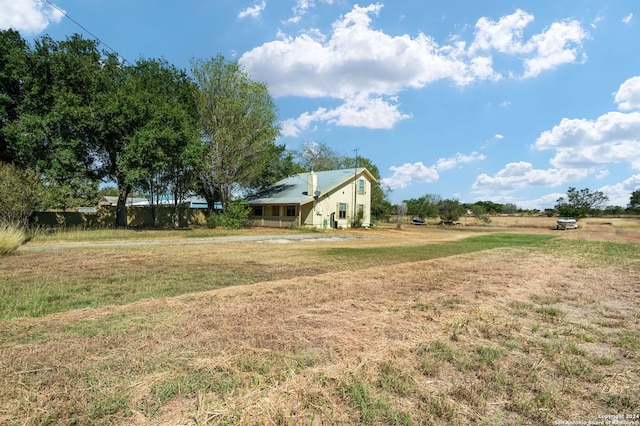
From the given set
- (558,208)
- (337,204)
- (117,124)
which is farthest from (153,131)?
(558,208)

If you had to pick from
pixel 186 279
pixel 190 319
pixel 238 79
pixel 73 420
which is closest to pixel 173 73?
pixel 238 79

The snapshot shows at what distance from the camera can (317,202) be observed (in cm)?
2975

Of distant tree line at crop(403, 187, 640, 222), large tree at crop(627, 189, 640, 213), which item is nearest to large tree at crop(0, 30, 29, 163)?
distant tree line at crop(403, 187, 640, 222)

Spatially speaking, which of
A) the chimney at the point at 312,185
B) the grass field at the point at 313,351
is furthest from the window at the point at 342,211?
the grass field at the point at 313,351

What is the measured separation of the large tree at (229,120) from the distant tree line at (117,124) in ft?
0.28

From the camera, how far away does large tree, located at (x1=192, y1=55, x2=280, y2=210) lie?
27.9 m

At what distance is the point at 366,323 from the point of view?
4.38 m

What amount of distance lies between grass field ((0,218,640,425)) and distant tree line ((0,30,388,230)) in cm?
1449

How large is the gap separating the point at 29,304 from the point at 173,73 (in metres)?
28.8

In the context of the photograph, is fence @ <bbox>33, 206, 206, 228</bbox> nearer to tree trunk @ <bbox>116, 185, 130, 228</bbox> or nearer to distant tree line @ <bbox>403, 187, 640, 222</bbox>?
tree trunk @ <bbox>116, 185, 130, 228</bbox>

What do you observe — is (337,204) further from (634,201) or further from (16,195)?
(634,201)

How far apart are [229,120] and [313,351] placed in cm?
2761

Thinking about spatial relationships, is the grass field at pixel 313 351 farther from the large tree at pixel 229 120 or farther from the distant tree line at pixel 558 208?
the distant tree line at pixel 558 208

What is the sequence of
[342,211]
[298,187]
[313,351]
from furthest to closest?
[298,187]
[342,211]
[313,351]
